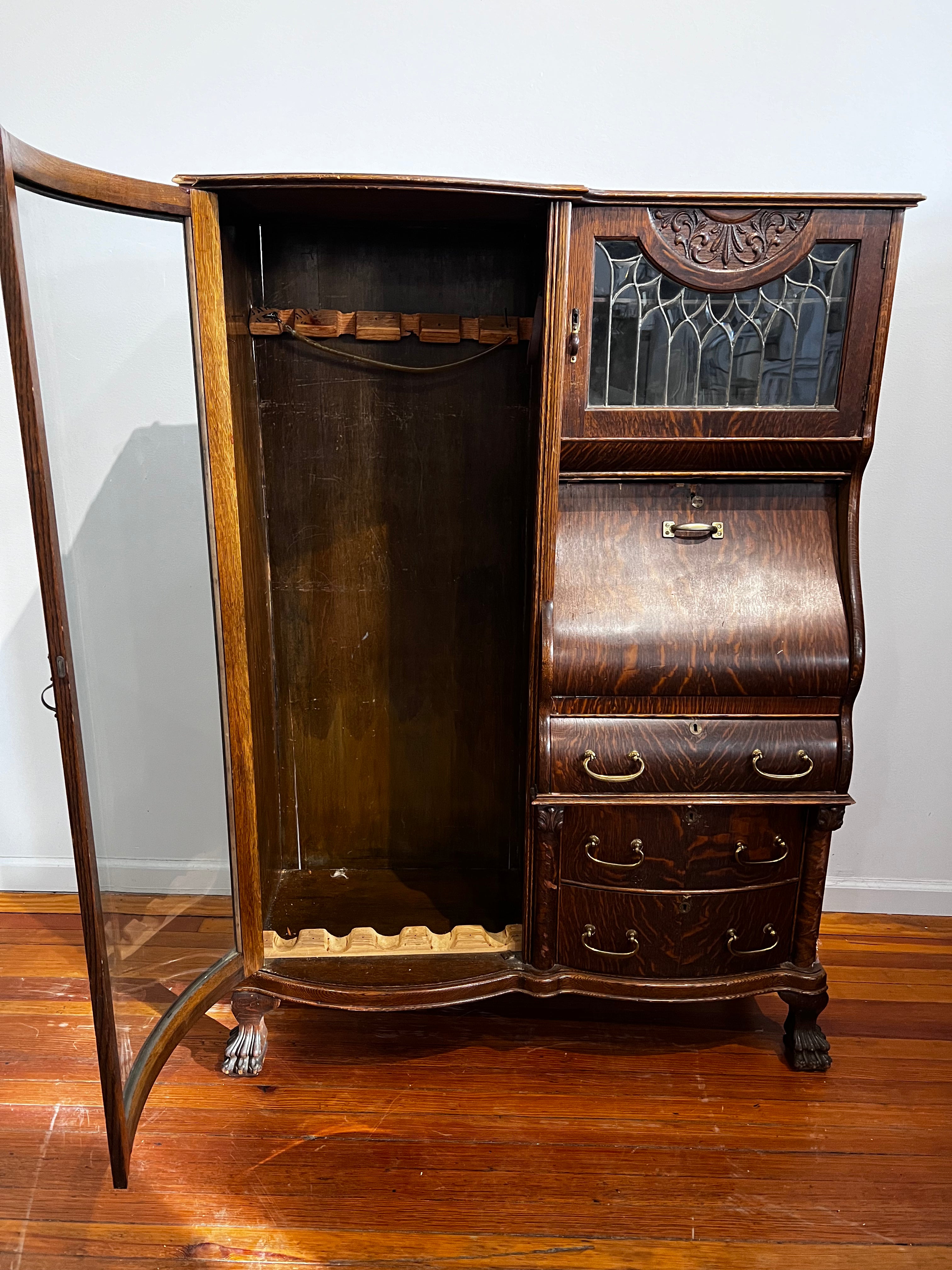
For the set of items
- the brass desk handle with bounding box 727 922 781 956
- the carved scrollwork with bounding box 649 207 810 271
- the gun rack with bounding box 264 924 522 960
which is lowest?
the gun rack with bounding box 264 924 522 960

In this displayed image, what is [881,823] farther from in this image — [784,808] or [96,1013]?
[96,1013]

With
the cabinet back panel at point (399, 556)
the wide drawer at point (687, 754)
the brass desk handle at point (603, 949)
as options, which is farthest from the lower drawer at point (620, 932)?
the cabinet back panel at point (399, 556)

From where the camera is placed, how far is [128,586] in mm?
1553

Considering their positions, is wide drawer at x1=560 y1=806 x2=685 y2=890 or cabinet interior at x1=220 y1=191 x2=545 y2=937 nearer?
wide drawer at x1=560 y1=806 x2=685 y2=890

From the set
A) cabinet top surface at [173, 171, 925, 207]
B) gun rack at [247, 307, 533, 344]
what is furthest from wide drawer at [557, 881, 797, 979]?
cabinet top surface at [173, 171, 925, 207]

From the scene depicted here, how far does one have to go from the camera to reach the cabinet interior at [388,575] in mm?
1971

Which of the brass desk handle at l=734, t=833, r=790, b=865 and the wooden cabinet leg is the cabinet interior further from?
the brass desk handle at l=734, t=833, r=790, b=865

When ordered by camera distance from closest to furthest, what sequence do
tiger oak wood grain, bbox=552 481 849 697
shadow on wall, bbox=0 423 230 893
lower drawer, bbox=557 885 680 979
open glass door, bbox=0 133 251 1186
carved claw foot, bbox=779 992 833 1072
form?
1. open glass door, bbox=0 133 251 1186
2. shadow on wall, bbox=0 423 230 893
3. tiger oak wood grain, bbox=552 481 849 697
4. lower drawer, bbox=557 885 680 979
5. carved claw foot, bbox=779 992 833 1072

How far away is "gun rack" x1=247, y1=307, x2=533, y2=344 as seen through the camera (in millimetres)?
1955

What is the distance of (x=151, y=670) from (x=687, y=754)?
1.10 metres

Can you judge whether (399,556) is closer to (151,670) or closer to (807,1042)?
(151,670)

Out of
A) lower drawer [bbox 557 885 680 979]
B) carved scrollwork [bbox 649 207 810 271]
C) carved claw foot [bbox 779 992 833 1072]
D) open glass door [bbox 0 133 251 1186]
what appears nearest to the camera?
open glass door [bbox 0 133 251 1186]

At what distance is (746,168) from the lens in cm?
212

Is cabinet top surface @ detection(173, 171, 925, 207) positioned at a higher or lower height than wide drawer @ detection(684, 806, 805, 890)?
higher
